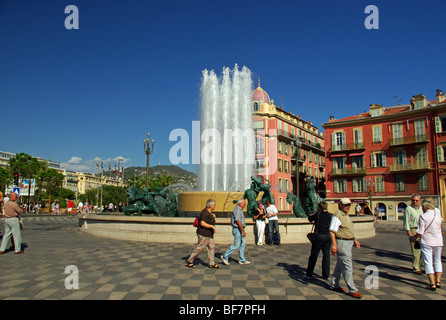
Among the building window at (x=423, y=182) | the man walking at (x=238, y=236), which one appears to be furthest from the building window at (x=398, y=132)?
the man walking at (x=238, y=236)

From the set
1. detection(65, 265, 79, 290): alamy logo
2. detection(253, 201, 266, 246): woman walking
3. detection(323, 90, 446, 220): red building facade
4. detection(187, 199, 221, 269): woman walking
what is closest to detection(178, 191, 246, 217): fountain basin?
detection(253, 201, 266, 246): woman walking

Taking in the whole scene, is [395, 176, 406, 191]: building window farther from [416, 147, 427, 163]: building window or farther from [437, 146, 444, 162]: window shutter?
[437, 146, 444, 162]: window shutter

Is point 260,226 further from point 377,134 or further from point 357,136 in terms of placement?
point 357,136

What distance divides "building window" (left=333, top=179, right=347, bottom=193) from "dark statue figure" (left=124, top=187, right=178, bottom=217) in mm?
32728

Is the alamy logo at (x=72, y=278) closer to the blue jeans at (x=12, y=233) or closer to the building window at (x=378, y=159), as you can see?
the blue jeans at (x=12, y=233)

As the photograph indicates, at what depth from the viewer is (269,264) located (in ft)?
22.8

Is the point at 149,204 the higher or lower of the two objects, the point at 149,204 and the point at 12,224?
the higher

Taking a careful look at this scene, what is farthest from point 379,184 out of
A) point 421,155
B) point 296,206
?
point 296,206

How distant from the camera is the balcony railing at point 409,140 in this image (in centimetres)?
3550

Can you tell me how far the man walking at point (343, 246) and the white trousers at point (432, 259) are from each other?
1517mm

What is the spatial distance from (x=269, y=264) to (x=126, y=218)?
6.11 m

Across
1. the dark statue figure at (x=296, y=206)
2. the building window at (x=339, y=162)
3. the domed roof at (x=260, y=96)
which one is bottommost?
the dark statue figure at (x=296, y=206)

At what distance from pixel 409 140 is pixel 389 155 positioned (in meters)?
2.90

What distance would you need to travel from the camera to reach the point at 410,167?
118ft
